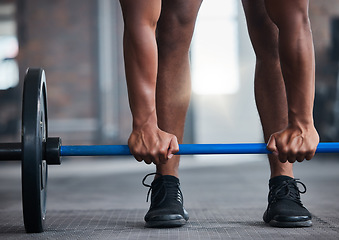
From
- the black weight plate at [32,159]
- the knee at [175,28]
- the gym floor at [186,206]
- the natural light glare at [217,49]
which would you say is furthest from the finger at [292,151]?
the natural light glare at [217,49]

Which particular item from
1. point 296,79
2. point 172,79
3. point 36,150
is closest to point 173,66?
point 172,79

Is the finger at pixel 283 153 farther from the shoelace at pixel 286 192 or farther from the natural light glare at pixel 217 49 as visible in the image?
the natural light glare at pixel 217 49

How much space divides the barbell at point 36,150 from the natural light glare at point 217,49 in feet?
15.8

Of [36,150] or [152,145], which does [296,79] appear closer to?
[152,145]

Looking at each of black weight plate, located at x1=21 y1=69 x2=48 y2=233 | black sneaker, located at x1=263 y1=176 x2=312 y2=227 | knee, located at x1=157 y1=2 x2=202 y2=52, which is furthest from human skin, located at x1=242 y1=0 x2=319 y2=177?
black weight plate, located at x1=21 y1=69 x2=48 y2=233

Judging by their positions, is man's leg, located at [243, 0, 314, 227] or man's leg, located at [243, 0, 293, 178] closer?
man's leg, located at [243, 0, 314, 227]

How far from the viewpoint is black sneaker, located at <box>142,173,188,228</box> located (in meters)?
1.19

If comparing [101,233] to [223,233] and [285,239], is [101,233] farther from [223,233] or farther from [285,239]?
[285,239]

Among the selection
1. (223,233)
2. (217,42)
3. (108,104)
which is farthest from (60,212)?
(217,42)

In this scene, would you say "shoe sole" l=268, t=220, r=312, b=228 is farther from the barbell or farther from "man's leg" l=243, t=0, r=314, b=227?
the barbell

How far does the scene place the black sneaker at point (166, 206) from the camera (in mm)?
1190

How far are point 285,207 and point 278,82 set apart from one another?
347mm

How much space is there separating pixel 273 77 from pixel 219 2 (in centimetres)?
490

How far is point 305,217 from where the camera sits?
1181 mm
